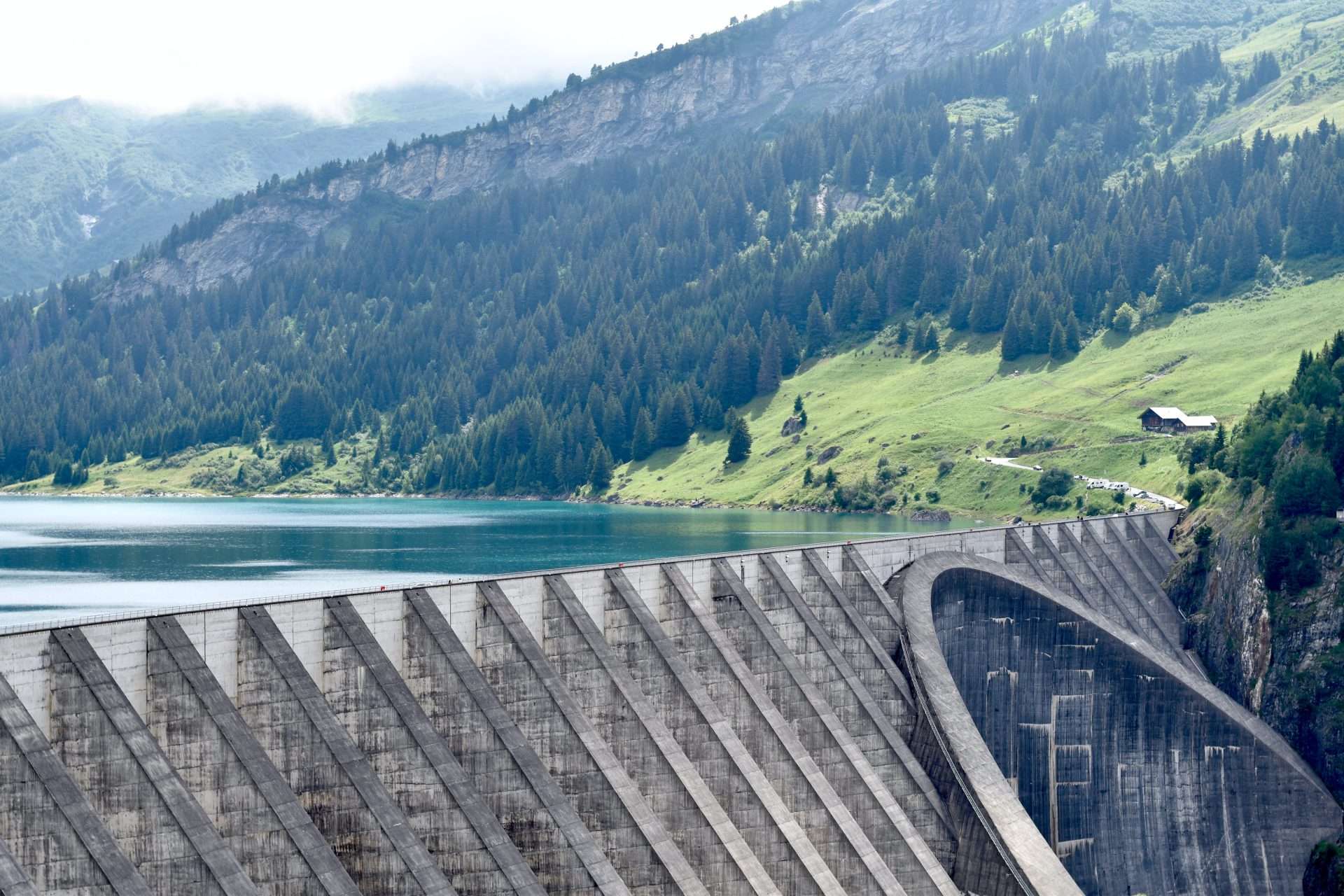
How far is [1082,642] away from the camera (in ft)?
257

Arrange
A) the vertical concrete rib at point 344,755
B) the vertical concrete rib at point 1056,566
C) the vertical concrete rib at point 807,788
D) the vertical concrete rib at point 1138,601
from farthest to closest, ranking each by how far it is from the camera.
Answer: the vertical concrete rib at point 1138,601 → the vertical concrete rib at point 1056,566 → the vertical concrete rib at point 807,788 → the vertical concrete rib at point 344,755

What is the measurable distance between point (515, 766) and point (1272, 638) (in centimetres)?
5849

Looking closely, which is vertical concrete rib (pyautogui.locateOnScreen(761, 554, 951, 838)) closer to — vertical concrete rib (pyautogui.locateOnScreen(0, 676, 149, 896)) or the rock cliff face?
the rock cliff face

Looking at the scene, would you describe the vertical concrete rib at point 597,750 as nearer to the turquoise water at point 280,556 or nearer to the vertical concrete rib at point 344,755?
the vertical concrete rib at point 344,755

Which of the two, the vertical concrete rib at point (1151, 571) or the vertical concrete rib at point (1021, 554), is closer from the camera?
the vertical concrete rib at point (1021, 554)

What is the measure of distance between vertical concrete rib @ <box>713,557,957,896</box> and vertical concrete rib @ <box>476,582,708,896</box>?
41.0ft

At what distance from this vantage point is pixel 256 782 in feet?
122

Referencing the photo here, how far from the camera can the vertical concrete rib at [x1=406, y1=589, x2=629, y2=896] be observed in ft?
146

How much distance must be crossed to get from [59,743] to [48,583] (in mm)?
98882

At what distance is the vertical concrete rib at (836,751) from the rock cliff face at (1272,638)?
33.4 meters

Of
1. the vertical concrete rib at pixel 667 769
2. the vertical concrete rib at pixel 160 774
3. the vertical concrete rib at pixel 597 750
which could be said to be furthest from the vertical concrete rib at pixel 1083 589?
the vertical concrete rib at pixel 160 774

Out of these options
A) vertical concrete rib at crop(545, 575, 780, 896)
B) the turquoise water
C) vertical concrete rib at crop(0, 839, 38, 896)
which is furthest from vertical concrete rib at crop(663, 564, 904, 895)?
the turquoise water

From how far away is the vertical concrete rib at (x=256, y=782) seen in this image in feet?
121

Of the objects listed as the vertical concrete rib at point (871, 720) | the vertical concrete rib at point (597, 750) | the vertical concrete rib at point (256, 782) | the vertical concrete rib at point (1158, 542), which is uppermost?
the vertical concrete rib at point (256, 782)
